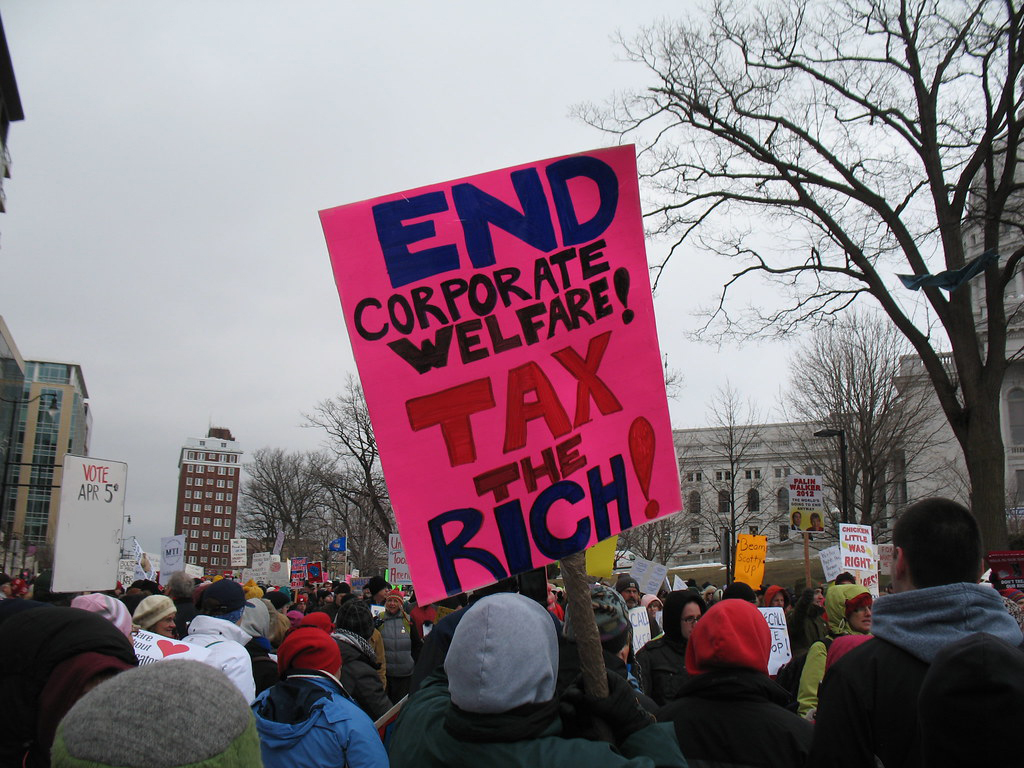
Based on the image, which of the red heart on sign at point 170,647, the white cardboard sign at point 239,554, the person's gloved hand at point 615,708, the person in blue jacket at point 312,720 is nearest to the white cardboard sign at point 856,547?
the person in blue jacket at point 312,720

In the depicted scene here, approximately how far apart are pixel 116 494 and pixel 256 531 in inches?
2260

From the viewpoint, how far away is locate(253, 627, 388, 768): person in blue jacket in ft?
11.8

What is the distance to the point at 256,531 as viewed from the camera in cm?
6419

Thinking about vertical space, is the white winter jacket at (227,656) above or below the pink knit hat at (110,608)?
below

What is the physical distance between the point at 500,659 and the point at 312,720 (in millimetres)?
1666

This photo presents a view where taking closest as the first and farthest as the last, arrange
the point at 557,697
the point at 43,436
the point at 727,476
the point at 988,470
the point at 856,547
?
the point at 557,697 < the point at 856,547 < the point at 988,470 < the point at 727,476 < the point at 43,436

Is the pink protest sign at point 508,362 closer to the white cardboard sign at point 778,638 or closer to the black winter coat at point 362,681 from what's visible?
the black winter coat at point 362,681

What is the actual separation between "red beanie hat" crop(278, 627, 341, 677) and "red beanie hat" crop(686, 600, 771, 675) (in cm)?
167

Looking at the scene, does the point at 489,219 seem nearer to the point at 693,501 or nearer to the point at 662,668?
the point at 662,668

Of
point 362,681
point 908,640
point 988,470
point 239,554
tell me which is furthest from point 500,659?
point 239,554

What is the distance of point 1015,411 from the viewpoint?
61469 mm

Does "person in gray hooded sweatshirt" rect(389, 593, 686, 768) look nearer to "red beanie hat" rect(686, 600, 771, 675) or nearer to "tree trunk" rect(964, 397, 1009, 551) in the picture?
"red beanie hat" rect(686, 600, 771, 675)

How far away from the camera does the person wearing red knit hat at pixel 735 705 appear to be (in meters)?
2.95

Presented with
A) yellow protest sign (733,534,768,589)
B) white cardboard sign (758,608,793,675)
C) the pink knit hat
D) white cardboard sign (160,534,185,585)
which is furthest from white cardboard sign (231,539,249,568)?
the pink knit hat
